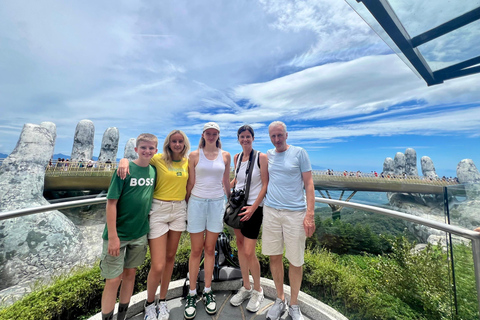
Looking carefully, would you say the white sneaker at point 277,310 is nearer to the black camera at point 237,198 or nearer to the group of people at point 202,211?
the group of people at point 202,211

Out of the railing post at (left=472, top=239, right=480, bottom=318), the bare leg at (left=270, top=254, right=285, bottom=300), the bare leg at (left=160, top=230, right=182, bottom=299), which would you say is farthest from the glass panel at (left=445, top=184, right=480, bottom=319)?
the bare leg at (left=160, top=230, right=182, bottom=299)

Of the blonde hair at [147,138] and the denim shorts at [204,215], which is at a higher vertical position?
the blonde hair at [147,138]

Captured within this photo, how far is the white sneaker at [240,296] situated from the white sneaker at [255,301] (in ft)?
0.30

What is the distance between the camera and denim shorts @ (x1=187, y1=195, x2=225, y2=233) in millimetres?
2180

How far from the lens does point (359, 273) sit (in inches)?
90.0

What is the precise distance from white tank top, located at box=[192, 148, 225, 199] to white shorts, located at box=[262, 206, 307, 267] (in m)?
0.63

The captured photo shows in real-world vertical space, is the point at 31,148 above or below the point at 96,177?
above

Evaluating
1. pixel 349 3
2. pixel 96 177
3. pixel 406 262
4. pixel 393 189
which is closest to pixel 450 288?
pixel 406 262

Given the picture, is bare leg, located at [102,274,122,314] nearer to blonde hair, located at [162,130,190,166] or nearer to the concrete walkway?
the concrete walkway

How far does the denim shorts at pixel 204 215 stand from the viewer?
2180mm

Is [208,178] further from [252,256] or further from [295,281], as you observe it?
[295,281]

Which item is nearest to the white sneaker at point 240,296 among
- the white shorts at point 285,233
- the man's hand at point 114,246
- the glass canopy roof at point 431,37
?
the white shorts at point 285,233

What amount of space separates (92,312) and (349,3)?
419 cm

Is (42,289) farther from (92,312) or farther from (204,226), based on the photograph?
(204,226)
